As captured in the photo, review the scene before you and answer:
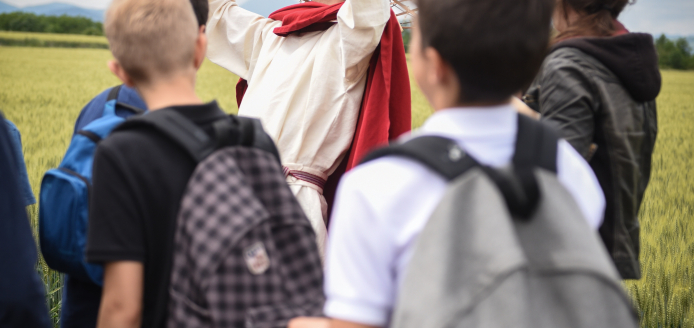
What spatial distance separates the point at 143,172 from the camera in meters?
0.99

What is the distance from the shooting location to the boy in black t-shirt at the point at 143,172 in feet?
3.19

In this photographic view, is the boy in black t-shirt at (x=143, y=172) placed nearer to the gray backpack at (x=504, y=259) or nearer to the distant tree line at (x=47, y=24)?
the gray backpack at (x=504, y=259)

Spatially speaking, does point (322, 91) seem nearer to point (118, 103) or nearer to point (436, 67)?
point (118, 103)

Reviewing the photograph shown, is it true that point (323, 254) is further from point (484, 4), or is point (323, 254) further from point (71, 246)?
point (484, 4)

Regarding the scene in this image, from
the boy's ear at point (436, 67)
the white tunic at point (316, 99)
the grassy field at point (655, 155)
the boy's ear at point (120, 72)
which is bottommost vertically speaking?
the grassy field at point (655, 155)

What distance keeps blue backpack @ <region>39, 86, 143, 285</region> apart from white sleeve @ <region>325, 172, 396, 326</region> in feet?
2.22

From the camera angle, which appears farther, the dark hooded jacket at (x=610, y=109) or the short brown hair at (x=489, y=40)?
the dark hooded jacket at (x=610, y=109)

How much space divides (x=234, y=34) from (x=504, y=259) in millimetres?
2155

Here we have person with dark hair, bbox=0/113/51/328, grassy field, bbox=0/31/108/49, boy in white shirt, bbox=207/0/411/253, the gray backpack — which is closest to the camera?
the gray backpack

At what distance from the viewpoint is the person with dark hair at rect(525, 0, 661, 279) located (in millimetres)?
1529

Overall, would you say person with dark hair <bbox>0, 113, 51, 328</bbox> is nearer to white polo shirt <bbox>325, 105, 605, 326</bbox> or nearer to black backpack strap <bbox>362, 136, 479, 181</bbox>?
white polo shirt <bbox>325, 105, 605, 326</bbox>

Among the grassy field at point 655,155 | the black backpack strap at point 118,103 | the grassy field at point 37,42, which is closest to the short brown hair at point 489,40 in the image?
the black backpack strap at point 118,103

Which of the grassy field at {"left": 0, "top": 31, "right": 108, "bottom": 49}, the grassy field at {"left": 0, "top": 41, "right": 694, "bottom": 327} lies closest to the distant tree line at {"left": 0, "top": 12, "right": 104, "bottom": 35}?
the grassy field at {"left": 0, "top": 31, "right": 108, "bottom": 49}

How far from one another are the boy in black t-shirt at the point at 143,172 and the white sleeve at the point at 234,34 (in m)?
1.37
